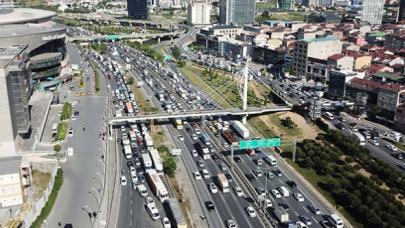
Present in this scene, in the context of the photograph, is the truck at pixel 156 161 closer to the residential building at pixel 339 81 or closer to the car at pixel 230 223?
the car at pixel 230 223

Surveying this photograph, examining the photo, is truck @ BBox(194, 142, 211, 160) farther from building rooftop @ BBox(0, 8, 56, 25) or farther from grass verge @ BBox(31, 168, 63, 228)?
building rooftop @ BBox(0, 8, 56, 25)

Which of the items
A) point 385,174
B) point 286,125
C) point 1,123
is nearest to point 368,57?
point 286,125

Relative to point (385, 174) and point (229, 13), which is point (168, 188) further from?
point (229, 13)

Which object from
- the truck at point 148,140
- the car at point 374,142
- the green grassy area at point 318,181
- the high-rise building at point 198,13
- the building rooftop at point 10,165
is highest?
the high-rise building at point 198,13

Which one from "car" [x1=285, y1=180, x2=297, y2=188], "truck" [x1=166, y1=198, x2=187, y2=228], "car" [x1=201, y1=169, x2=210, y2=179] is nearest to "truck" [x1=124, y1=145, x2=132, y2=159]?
"car" [x1=201, y1=169, x2=210, y2=179]

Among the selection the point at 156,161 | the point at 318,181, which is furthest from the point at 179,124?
the point at 318,181

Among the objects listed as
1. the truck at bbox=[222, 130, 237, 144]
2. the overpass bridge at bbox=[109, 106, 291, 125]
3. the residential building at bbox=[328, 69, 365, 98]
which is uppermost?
the residential building at bbox=[328, 69, 365, 98]

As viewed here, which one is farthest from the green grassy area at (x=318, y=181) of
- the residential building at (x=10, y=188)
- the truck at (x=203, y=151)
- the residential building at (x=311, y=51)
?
the residential building at (x=311, y=51)
